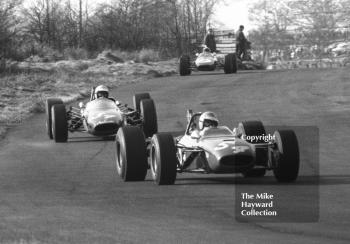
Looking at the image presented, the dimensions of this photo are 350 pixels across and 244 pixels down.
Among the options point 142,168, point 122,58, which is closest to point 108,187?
point 142,168

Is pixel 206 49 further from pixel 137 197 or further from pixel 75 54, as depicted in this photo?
pixel 137 197

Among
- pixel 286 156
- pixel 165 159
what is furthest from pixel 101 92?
pixel 286 156

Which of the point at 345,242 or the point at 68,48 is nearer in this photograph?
the point at 345,242

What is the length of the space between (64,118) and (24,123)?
549 centimetres

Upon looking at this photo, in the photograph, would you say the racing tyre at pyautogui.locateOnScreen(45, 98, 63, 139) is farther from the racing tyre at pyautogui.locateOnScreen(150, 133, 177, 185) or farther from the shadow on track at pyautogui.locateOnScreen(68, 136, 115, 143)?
the racing tyre at pyautogui.locateOnScreen(150, 133, 177, 185)

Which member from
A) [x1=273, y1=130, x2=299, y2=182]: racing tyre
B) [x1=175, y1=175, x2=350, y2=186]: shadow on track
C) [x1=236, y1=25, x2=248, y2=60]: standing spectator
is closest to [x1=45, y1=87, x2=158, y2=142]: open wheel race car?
[x1=175, y1=175, x2=350, y2=186]: shadow on track

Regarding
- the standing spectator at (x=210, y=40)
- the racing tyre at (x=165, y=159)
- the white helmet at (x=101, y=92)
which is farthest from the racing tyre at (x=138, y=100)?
the standing spectator at (x=210, y=40)

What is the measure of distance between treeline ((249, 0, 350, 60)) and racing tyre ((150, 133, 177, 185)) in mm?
58848

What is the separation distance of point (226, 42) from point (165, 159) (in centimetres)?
3716

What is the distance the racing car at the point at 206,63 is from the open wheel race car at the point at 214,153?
26429 millimetres

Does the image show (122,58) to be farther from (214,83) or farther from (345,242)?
(345,242)

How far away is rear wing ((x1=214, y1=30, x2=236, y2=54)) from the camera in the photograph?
51.4 metres

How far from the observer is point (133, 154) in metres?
15.3

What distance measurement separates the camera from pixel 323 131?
24156mm
